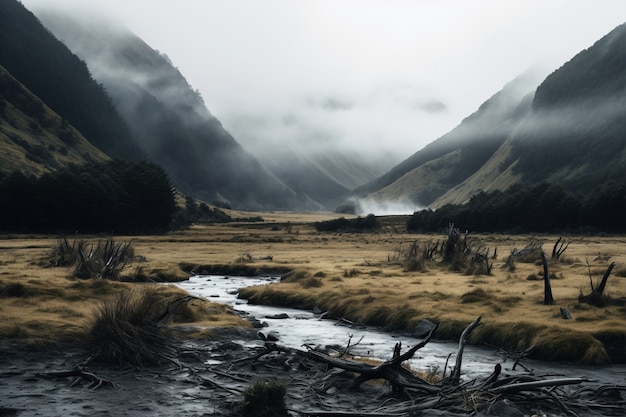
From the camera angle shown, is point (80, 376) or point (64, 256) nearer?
point (80, 376)

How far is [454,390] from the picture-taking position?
16625mm

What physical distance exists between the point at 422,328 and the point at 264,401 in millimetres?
Answer: 15236

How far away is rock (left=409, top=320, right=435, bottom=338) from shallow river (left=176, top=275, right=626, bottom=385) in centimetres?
57

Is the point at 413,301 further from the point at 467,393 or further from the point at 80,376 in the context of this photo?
the point at 80,376

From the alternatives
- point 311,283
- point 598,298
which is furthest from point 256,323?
point 598,298

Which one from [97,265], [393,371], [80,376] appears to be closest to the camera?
[393,371]

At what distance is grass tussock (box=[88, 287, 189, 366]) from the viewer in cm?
2147

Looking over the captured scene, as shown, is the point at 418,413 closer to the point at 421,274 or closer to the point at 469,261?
the point at 421,274

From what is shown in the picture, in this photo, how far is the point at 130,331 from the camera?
71.4ft

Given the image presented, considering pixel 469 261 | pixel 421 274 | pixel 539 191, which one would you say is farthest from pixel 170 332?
pixel 539 191

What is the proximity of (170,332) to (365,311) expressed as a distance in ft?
44.1

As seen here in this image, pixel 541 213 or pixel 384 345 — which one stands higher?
pixel 541 213

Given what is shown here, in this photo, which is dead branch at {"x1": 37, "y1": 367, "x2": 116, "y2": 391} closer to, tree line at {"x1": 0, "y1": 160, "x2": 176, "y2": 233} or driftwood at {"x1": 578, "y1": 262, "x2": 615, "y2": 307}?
driftwood at {"x1": 578, "y1": 262, "x2": 615, "y2": 307}

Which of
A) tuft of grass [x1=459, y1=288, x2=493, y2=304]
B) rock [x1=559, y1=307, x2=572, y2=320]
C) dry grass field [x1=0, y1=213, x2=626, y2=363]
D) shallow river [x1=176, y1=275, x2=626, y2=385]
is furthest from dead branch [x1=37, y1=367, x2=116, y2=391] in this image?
tuft of grass [x1=459, y1=288, x2=493, y2=304]
